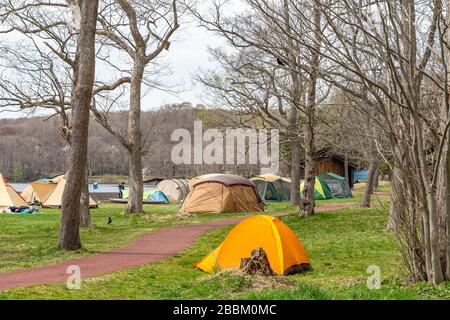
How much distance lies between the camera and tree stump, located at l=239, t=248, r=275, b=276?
8031 mm

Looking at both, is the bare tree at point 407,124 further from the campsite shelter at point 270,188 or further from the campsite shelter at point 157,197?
the campsite shelter at point 157,197

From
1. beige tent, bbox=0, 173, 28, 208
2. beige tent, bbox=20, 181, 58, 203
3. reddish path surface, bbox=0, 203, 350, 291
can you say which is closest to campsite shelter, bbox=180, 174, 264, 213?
beige tent, bbox=0, 173, 28, 208

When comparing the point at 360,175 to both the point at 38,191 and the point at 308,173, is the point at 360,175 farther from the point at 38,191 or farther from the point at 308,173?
the point at 308,173

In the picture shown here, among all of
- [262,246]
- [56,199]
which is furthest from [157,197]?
[262,246]

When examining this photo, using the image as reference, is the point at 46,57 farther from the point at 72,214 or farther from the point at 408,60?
the point at 408,60

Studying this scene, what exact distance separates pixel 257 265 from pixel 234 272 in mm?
451

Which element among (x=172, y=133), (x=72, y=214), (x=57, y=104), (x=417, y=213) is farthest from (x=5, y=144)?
(x=417, y=213)

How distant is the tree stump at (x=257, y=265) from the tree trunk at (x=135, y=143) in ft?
48.1

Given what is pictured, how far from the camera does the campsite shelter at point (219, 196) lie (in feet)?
79.8

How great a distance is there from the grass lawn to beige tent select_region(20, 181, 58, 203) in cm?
1122

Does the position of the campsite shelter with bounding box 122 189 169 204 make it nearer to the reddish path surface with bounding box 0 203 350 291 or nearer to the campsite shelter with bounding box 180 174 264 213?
the campsite shelter with bounding box 180 174 264 213

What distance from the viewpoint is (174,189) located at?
36969 mm

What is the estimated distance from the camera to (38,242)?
13031 mm

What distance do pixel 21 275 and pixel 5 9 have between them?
455 inches
